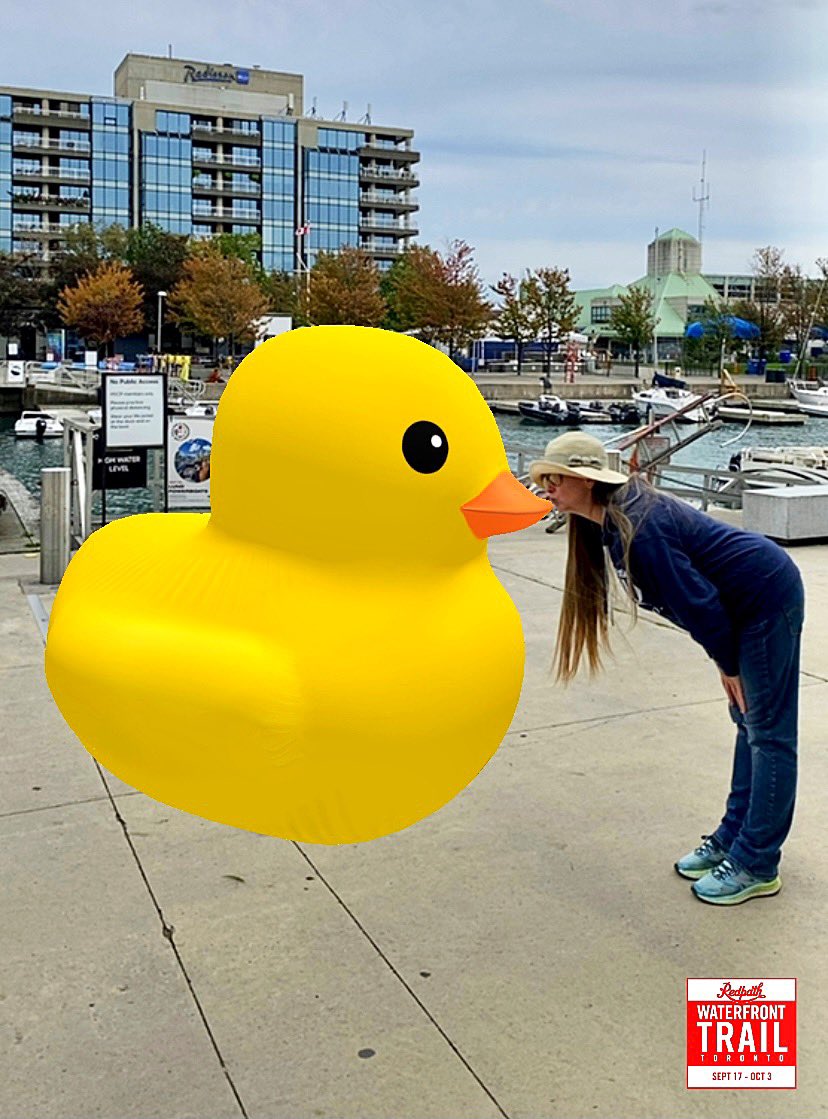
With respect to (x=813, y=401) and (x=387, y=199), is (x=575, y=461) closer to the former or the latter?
(x=813, y=401)

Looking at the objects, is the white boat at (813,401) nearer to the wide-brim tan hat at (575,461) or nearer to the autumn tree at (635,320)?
the autumn tree at (635,320)

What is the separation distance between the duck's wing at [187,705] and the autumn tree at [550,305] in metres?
71.2

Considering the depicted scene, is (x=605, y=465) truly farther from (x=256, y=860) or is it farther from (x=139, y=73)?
(x=139, y=73)

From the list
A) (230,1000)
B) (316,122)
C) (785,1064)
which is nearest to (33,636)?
(230,1000)

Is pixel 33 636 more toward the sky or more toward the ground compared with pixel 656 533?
more toward the ground

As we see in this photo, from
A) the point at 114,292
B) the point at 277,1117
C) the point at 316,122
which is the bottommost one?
the point at 277,1117

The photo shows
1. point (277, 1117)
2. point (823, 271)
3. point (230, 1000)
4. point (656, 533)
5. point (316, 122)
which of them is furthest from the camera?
point (316, 122)

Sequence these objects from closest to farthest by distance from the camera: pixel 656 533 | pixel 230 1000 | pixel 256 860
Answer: pixel 230 1000 → pixel 656 533 → pixel 256 860

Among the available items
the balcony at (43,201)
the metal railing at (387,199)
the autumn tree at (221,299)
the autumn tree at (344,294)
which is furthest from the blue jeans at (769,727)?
the metal railing at (387,199)

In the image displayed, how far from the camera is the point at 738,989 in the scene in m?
3.32

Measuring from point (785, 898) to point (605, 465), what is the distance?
5.38 ft

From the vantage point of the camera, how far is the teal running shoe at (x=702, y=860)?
408 cm

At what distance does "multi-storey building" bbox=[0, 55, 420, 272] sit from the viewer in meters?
92.2

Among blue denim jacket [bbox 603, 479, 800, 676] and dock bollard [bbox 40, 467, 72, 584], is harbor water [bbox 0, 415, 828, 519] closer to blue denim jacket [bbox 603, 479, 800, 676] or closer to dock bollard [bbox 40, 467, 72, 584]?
dock bollard [bbox 40, 467, 72, 584]
